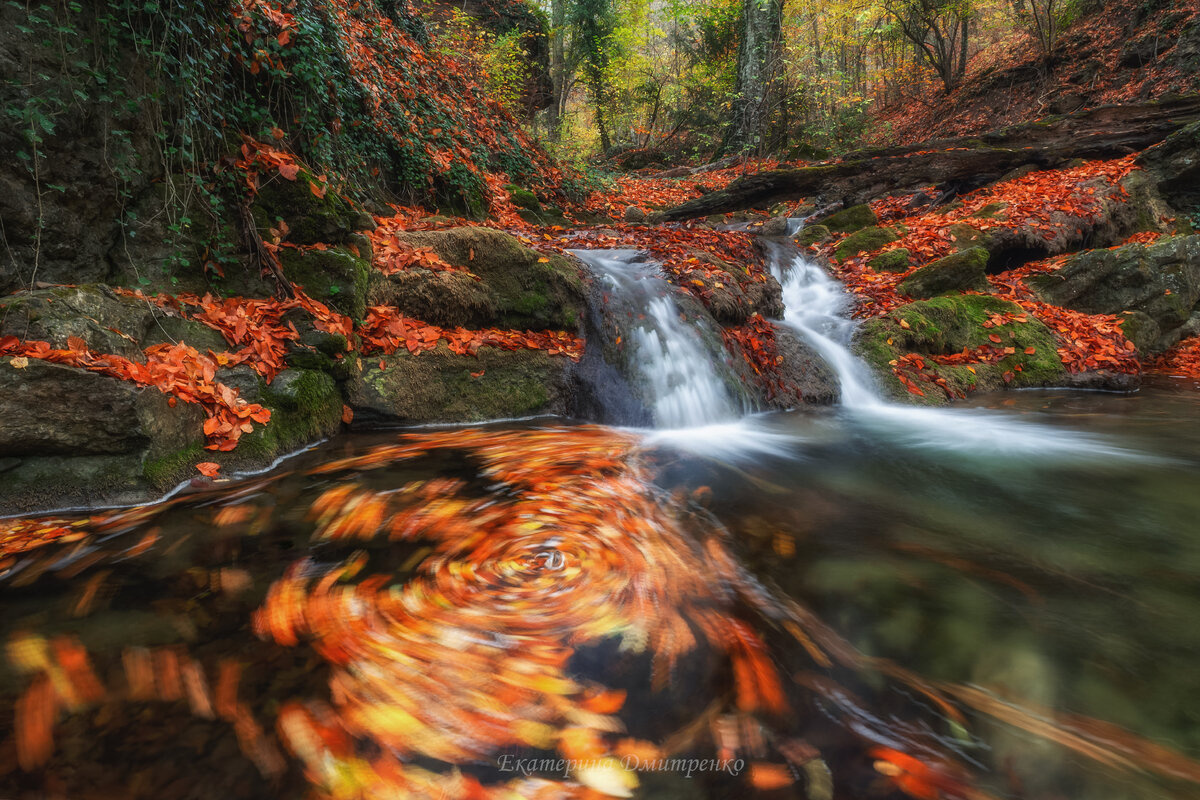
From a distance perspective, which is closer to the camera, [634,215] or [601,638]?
[601,638]

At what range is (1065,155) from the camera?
10352 millimetres

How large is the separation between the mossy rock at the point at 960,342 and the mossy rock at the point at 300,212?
6.26 m

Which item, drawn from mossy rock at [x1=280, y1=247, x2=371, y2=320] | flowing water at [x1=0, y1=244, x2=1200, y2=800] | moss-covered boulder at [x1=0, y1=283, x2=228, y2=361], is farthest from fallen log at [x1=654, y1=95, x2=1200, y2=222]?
moss-covered boulder at [x1=0, y1=283, x2=228, y2=361]

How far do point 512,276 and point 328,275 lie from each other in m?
1.77

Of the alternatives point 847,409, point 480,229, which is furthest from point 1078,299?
point 480,229

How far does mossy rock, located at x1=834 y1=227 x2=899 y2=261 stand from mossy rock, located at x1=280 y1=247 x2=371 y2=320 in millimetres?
8414

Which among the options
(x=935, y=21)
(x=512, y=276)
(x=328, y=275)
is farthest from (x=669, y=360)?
(x=935, y=21)

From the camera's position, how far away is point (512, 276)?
17.7ft

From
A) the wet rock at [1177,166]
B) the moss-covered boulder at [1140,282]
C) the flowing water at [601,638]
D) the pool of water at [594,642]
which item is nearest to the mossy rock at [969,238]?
the moss-covered boulder at [1140,282]

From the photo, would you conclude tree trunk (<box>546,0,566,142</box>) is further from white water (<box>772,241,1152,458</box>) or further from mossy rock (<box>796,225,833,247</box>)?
white water (<box>772,241,1152,458</box>)

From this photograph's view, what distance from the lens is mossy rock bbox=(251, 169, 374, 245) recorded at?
4181 mm

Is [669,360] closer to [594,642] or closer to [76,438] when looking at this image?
[594,642]

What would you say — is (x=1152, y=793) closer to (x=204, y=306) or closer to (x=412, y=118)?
(x=204, y=306)

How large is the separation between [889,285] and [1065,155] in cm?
602
